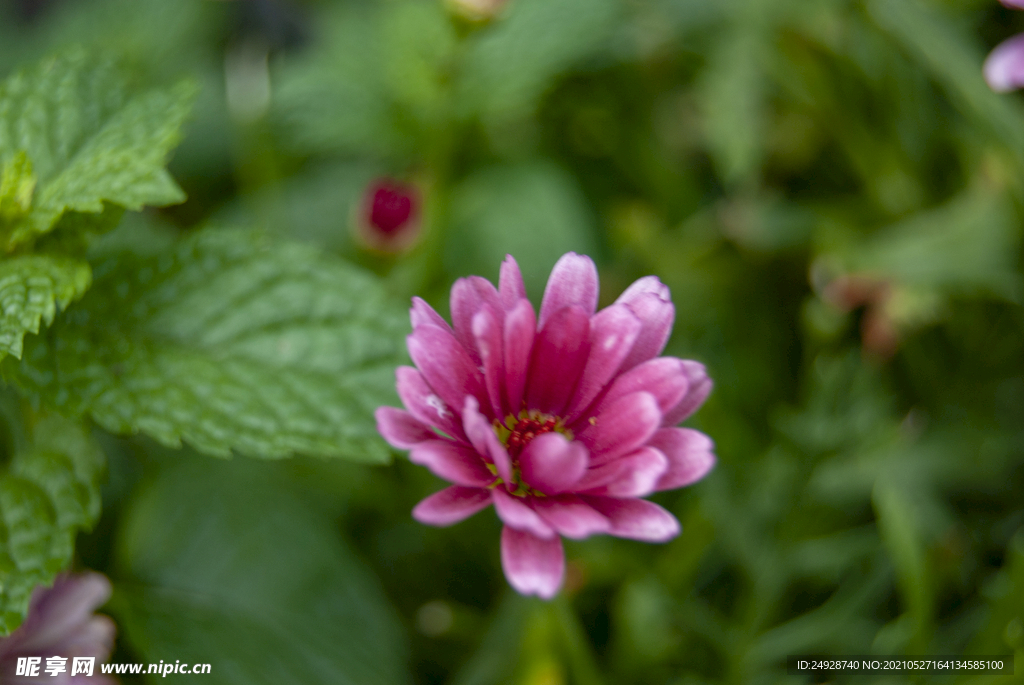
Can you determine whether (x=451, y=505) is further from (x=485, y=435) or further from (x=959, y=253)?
(x=959, y=253)

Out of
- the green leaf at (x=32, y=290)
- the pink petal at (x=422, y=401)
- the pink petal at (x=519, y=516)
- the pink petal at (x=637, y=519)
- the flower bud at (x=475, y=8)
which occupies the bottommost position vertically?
the pink petal at (x=637, y=519)

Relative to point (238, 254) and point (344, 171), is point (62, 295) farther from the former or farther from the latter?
point (344, 171)

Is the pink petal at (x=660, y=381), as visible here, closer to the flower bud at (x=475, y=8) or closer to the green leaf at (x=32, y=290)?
the green leaf at (x=32, y=290)

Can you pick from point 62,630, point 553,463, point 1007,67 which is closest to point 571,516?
point 553,463

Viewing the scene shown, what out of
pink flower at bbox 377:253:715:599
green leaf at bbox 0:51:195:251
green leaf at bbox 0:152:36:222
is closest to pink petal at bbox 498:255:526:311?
pink flower at bbox 377:253:715:599

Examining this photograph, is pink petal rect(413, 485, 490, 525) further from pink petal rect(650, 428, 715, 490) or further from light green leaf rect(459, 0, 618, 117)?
light green leaf rect(459, 0, 618, 117)

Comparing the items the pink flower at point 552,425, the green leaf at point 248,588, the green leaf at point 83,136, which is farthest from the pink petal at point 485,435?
the green leaf at point 248,588
